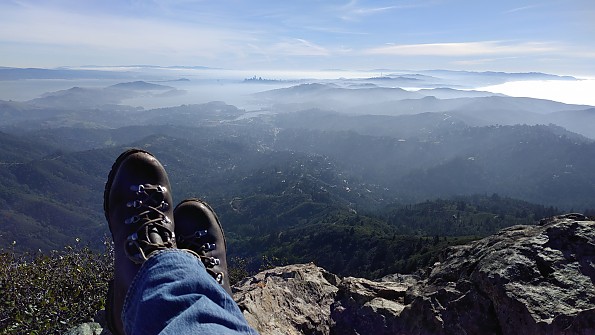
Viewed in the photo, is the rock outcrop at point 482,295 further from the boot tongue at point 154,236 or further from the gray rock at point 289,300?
the boot tongue at point 154,236

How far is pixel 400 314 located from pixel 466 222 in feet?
485

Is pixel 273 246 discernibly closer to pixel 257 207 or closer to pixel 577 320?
pixel 257 207

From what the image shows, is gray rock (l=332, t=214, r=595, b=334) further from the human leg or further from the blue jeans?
the blue jeans

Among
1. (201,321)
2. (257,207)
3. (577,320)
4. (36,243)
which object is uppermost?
(201,321)

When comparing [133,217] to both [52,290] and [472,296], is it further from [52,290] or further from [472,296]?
[52,290]

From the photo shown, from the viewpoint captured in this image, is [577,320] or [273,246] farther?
[273,246]

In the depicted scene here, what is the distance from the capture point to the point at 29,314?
6.83m

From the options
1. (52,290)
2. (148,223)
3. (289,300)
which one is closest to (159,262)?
(148,223)

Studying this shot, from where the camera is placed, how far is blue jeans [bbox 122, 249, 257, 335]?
2.80 metres

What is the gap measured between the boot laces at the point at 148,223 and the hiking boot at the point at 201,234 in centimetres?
49

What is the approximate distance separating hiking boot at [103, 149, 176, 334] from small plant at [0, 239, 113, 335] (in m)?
3.26

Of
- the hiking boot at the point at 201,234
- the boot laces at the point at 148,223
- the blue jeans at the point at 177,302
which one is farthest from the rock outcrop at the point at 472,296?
the blue jeans at the point at 177,302

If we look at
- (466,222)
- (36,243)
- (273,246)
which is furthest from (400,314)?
(36,243)

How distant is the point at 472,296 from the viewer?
522 centimetres
